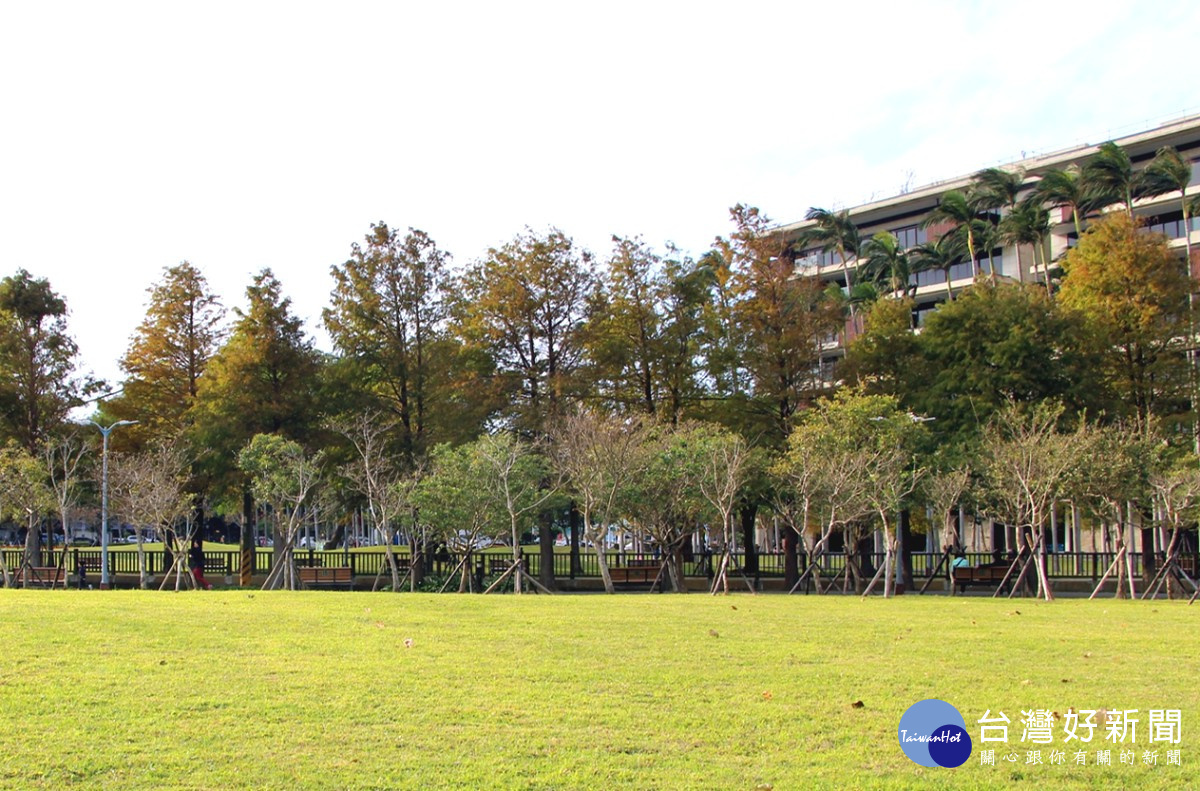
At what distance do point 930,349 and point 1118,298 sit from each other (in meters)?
5.82

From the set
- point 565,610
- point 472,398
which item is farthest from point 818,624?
point 472,398

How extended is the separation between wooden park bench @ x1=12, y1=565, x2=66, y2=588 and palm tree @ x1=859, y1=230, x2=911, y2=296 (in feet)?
125

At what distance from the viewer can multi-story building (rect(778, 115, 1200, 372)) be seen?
181 feet

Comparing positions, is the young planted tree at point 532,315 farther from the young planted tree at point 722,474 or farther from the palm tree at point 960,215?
the palm tree at point 960,215

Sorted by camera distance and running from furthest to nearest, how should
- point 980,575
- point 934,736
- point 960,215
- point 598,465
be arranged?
point 960,215 → point 980,575 → point 598,465 → point 934,736

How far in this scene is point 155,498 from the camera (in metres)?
30.7

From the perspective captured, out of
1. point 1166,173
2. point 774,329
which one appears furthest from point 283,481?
point 1166,173

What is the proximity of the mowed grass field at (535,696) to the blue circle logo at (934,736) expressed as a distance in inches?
4.5

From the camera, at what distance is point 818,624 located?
16641mm

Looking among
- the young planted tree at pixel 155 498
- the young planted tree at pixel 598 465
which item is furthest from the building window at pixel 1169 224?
the young planted tree at pixel 155 498

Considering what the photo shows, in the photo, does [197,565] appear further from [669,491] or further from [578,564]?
[669,491]

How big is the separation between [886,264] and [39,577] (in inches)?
1591

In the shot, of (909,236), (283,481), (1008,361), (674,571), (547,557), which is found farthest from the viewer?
(909,236)

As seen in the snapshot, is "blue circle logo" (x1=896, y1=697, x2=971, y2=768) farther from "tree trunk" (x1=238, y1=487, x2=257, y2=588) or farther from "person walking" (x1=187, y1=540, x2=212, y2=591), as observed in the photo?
"tree trunk" (x1=238, y1=487, x2=257, y2=588)
